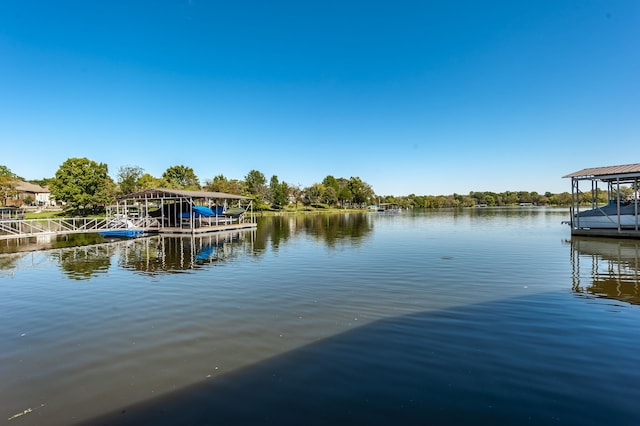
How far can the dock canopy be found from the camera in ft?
72.2

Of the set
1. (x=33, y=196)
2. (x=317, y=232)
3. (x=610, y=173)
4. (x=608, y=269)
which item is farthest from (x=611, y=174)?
(x=33, y=196)

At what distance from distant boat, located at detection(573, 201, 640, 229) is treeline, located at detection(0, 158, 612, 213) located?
39.8 meters

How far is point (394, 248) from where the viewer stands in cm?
2083

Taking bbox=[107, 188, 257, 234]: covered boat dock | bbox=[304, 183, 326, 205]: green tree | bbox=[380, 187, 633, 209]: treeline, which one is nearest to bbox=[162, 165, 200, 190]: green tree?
bbox=[304, 183, 326, 205]: green tree

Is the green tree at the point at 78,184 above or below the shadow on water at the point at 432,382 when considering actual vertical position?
above

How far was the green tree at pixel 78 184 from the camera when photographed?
54.1 meters

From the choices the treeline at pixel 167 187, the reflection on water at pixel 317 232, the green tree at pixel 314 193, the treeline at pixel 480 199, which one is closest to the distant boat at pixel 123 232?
the reflection on water at pixel 317 232

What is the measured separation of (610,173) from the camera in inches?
901

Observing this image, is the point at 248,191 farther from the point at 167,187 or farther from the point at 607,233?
the point at 607,233

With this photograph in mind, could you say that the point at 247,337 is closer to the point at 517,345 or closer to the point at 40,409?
the point at 40,409

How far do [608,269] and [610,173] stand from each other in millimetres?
13193

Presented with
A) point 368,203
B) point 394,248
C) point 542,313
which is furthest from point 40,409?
point 368,203

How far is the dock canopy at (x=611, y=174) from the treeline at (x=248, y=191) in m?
39.8

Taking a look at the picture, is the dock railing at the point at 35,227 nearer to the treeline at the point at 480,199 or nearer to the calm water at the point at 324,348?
the calm water at the point at 324,348
